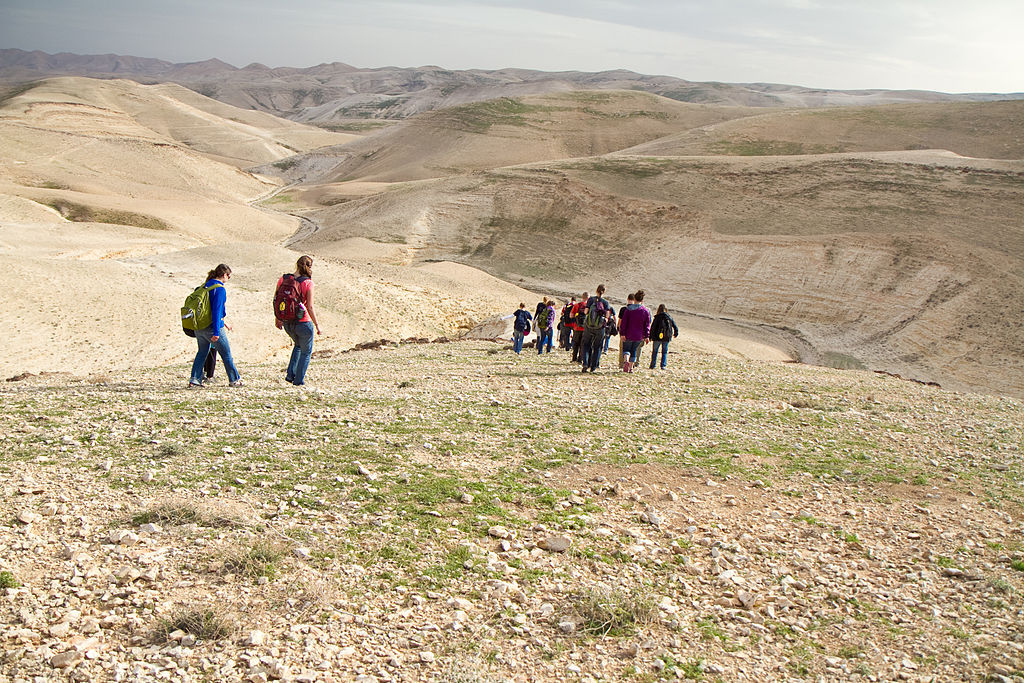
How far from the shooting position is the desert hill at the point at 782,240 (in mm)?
31000

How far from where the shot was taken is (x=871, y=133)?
2717 inches

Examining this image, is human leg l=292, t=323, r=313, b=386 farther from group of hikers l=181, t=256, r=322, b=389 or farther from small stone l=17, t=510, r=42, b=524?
small stone l=17, t=510, r=42, b=524

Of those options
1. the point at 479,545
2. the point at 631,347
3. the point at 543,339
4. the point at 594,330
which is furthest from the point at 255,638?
the point at 543,339

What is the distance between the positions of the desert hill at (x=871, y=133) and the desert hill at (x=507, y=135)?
18.1m

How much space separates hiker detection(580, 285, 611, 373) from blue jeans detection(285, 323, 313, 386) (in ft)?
17.4

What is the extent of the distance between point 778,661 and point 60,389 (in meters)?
9.77

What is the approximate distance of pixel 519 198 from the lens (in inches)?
2034

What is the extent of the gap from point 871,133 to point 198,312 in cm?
7114

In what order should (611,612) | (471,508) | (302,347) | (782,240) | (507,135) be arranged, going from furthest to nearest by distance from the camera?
(507,135)
(782,240)
(302,347)
(471,508)
(611,612)

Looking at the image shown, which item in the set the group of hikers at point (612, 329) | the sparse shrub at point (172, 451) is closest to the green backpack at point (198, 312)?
the sparse shrub at point (172, 451)

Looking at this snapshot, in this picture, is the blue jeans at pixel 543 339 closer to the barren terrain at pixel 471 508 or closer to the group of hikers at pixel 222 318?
the barren terrain at pixel 471 508

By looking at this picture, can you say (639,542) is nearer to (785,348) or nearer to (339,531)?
(339,531)

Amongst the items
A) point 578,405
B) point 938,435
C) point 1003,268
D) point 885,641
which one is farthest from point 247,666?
point 1003,268

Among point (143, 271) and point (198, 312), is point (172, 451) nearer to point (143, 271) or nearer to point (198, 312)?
point (198, 312)
